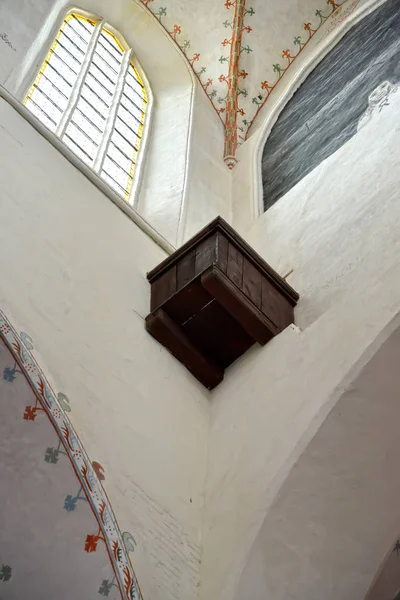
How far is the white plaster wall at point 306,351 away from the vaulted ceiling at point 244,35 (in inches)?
120

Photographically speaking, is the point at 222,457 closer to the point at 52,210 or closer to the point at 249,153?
the point at 52,210

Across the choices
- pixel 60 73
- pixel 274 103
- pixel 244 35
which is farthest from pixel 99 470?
pixel 244 35

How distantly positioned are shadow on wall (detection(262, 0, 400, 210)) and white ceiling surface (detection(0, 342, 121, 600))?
319 cm

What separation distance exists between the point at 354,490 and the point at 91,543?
4.01 ft

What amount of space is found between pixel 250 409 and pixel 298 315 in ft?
2.27

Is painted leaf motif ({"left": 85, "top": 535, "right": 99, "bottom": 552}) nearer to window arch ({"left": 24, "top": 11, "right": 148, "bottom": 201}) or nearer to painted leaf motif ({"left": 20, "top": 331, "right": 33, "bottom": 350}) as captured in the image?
painted leaf motif ({"left": 20, "top": 331, "right": 33, "bottom": 350})

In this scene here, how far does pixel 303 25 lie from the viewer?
29.1ft

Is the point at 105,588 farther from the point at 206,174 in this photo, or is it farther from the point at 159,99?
the point at 159,99

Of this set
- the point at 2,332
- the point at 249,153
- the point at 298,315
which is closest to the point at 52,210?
Answer: the point at 2,332

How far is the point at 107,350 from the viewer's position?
442cm

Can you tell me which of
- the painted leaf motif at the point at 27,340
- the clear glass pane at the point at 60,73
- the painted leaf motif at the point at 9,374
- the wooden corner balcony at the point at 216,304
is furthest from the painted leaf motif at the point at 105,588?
the clear glass pane at the point at 60,73

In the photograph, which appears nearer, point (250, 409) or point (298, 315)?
point (250, 409)

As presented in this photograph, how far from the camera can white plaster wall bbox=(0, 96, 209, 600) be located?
13.0 ft

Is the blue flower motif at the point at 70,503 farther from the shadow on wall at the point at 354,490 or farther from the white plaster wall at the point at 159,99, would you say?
the white plaster wall at the point at 159,99
